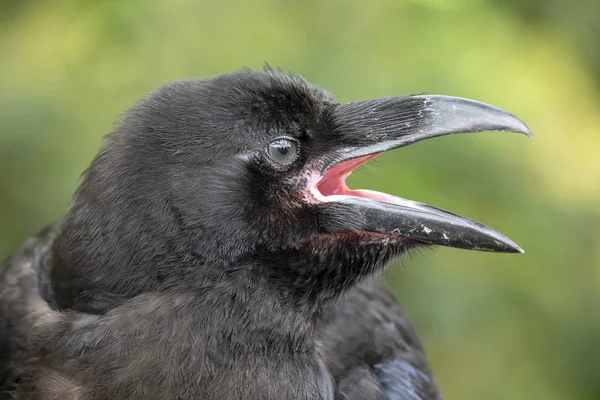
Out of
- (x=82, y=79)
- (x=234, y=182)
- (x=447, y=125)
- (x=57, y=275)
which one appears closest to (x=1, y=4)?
(x=82, y=79)

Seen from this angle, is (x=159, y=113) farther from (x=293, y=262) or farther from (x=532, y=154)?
(x=532, y=154)

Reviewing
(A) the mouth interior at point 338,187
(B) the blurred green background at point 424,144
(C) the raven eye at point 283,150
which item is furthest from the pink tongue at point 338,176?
(B) the blurred green background at point 424,144

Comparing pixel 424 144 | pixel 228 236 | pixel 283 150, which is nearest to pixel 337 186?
pixel 283 150

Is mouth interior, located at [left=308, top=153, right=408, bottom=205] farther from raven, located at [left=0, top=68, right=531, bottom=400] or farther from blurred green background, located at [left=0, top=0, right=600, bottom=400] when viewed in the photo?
blurred green background, located at [left=0, top=0, right=600, bottom=400]

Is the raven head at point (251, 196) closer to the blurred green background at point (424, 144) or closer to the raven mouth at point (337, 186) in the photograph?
the raven mouth at point (337, 186)

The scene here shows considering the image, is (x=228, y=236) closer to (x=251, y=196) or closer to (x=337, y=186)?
(x=251, y=196)

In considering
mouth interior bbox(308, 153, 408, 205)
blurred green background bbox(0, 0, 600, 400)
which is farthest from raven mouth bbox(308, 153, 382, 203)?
blurred green background bbox(0, 0, 600, 400)
